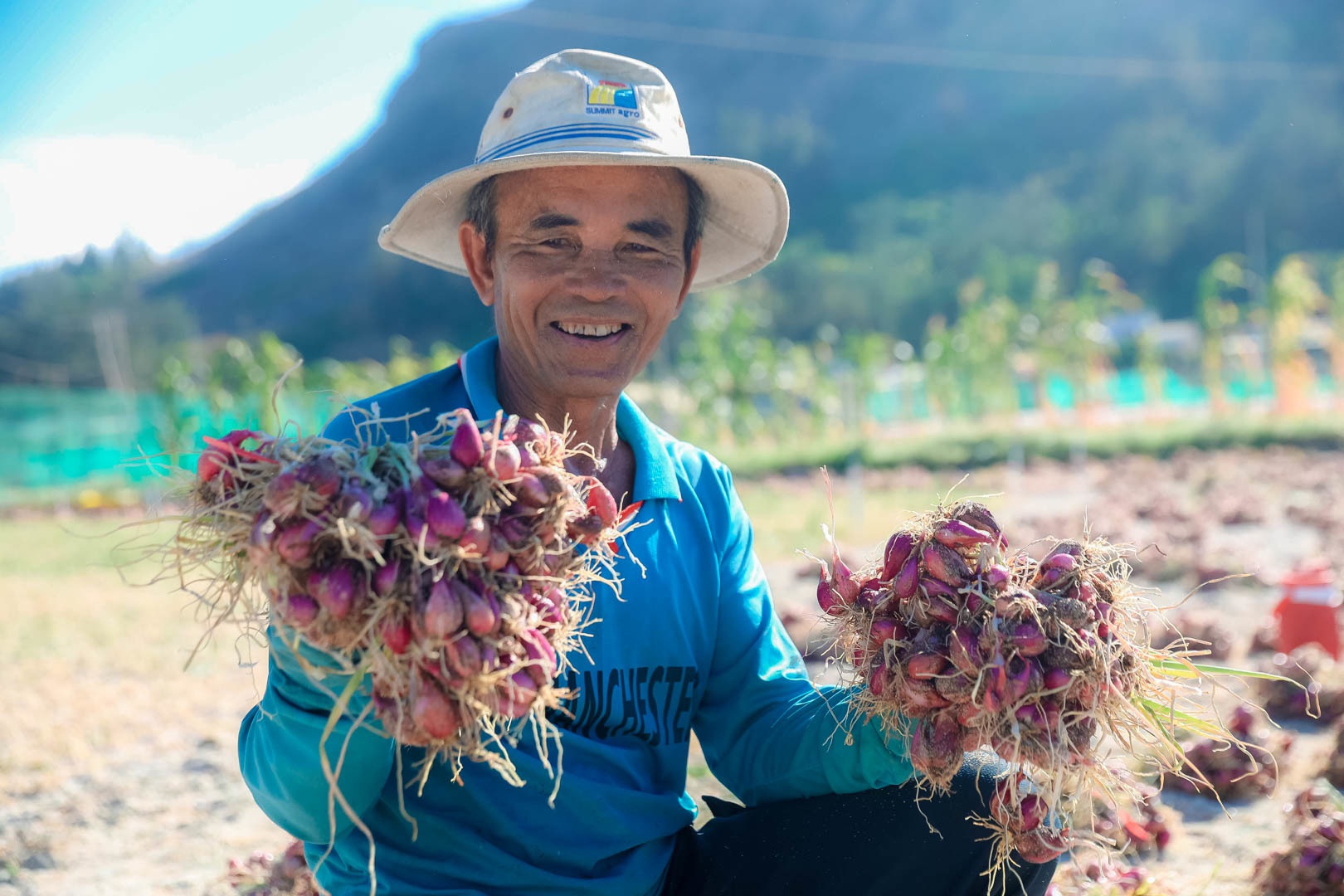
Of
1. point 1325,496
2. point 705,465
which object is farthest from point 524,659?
point 1325,496

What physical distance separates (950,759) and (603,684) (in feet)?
2.04

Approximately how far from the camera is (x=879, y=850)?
1845mm

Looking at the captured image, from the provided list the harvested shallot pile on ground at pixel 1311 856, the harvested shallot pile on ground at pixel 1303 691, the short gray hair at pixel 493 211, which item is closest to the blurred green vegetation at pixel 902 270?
the short gray hair at pixel 493 211

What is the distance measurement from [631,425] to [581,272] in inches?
14.7

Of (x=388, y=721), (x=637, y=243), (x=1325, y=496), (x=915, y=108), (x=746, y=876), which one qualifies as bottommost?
(x=1325, y=496)

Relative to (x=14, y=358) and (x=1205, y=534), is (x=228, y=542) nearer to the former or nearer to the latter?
(x=1205, y=534)

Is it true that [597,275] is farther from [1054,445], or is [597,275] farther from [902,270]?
[902,270]

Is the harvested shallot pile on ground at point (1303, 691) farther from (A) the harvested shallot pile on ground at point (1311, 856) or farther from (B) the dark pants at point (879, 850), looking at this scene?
(B) the dark pants at point (879, 850)

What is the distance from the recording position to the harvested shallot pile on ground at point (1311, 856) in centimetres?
243

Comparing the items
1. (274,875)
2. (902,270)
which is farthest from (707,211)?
(902,270)

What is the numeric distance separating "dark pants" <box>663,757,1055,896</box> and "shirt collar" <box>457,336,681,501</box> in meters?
0.67

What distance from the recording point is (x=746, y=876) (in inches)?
75.1

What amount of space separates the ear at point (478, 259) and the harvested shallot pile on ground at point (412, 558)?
79cm

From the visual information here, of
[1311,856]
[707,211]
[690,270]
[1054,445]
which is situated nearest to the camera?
[690,270]
